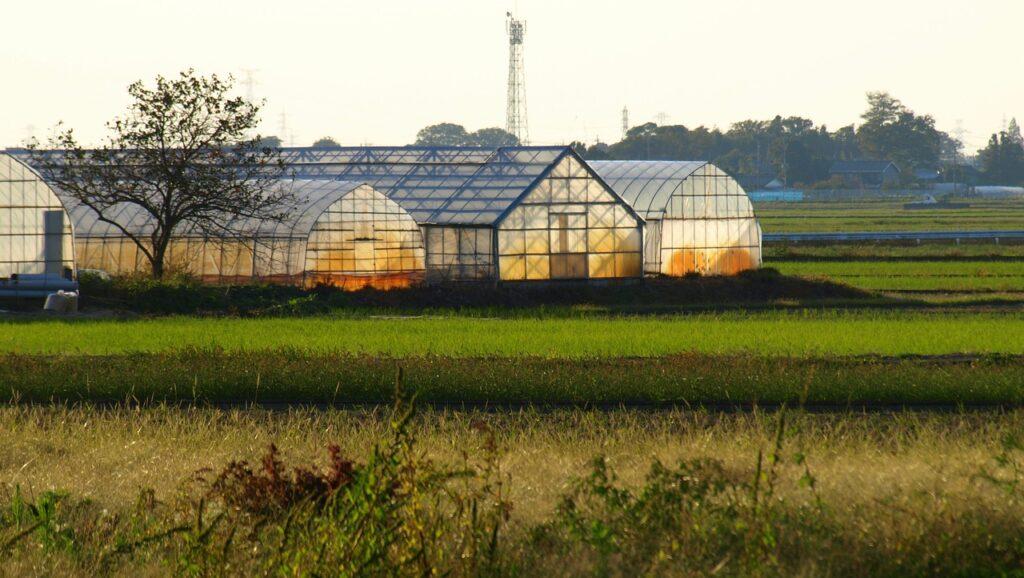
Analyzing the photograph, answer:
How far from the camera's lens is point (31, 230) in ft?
113

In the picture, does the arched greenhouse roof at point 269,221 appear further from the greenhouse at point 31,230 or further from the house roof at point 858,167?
the house roof at point 858,167

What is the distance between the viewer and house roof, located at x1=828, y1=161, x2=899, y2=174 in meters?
158

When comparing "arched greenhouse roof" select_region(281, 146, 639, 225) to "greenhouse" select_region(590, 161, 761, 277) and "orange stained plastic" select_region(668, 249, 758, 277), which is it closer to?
"greenhouse" select_region(590, 161, 761, 277)

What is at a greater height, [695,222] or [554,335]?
[695,222]

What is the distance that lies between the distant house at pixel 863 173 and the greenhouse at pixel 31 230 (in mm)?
131154

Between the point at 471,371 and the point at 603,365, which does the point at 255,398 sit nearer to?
the point at 471,371

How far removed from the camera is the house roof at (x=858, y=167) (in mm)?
158375

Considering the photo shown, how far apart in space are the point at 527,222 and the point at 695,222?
733 cm

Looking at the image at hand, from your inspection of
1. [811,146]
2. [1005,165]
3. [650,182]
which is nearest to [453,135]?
[811,146]

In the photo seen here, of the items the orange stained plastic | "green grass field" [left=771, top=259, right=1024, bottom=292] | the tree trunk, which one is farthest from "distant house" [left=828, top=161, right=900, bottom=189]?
the tree trunk

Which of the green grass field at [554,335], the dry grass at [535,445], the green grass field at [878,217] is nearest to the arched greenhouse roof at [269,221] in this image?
the green grass field at [554,335]

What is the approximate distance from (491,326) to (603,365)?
24.0 feet

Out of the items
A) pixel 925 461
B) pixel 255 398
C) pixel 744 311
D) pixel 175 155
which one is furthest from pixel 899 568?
pixel 175 155

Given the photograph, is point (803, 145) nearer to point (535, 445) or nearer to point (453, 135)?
point (453, 135)
